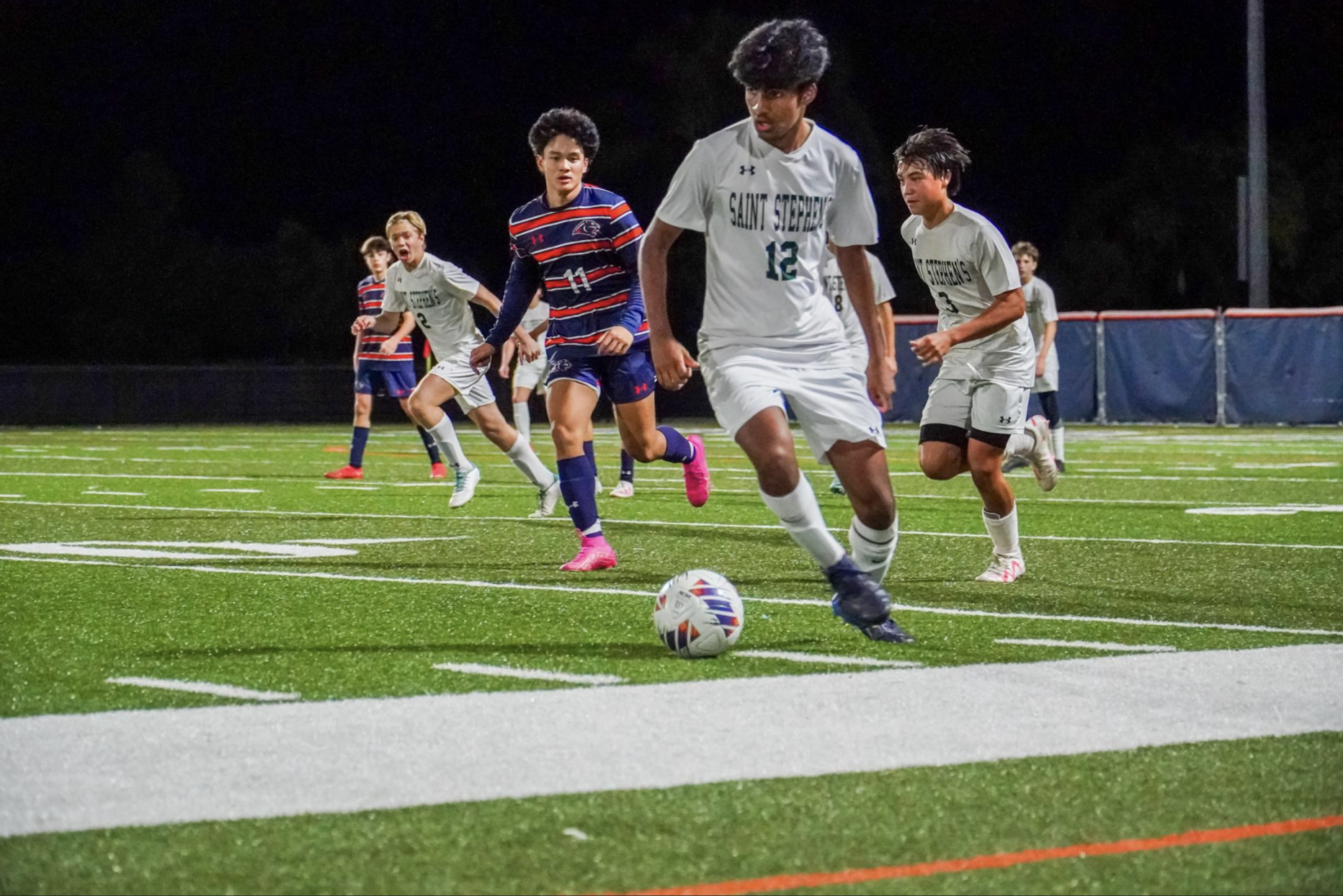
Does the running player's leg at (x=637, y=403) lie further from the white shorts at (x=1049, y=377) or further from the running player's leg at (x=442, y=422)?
the white shorts at (x=1049, y=377)

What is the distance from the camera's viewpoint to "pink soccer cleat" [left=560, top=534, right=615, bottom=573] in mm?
9297

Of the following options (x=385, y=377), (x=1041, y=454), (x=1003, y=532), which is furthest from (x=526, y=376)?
(x=1003, y=532)

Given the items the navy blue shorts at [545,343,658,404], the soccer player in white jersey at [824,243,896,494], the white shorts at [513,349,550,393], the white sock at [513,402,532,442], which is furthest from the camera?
the white sock at [513,402,532,442]

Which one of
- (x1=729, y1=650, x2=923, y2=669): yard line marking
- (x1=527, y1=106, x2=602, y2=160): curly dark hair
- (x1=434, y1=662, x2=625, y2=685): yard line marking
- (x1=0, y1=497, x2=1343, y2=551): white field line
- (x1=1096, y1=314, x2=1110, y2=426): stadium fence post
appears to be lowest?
(x1=1096, y1=314, x2=1110, y2=426): stadium fence post

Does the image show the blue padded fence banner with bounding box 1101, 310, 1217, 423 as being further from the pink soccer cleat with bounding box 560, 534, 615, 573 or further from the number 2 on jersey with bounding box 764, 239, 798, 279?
the number 2 on jersey with bounding box 764, 239, 798, 279

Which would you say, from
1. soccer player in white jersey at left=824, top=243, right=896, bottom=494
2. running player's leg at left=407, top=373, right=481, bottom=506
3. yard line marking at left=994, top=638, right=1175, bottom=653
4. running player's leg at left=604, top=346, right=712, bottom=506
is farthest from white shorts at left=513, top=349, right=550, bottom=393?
yard line marking at left=994, top=638, right=1175, bottom=653

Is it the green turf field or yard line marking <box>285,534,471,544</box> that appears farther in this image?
yard line marking <box>285,534,471,544</box>

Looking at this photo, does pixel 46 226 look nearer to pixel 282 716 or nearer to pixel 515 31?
pixel 515 31

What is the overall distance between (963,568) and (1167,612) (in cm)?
189

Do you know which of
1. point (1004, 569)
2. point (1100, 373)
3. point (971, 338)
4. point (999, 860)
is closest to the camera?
point (999, 860)

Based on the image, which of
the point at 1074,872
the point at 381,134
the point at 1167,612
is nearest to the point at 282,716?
the point at 1074,872

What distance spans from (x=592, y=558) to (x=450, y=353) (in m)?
5.48

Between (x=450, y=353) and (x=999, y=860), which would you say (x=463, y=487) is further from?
(x=999, y=860)

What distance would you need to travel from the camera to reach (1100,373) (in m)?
33.2
